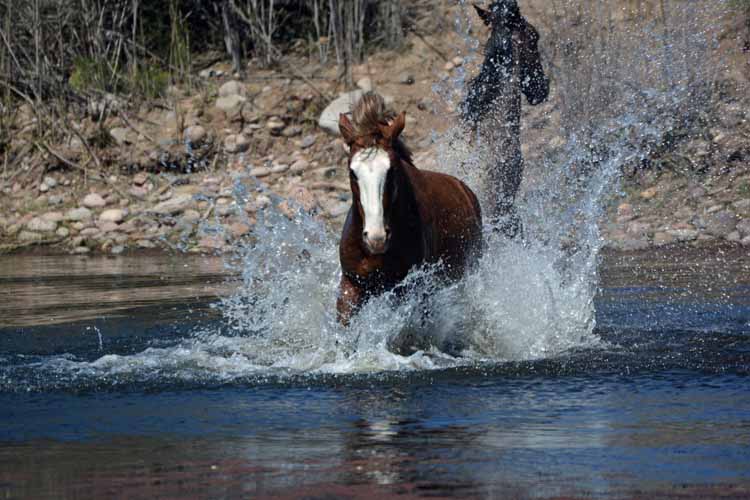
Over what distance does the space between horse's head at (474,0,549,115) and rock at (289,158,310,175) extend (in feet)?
20.3

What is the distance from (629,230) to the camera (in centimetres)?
1354

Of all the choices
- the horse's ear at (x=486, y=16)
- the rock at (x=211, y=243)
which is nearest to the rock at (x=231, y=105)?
the rock at (x=211, y=243)

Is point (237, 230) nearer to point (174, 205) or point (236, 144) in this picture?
point (174, 205)

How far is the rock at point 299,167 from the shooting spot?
16.6 metres

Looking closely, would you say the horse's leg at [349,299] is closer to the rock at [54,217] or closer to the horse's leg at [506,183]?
the horse's leg at [506,183]

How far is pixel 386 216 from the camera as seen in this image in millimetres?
6301

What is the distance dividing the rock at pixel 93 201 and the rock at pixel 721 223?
7.27 m

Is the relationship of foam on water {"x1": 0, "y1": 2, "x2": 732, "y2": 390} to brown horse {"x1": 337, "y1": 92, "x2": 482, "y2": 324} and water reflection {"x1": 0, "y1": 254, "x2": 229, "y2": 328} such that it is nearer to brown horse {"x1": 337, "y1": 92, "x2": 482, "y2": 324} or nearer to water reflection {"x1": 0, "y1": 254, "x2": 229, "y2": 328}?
brown horse {"x1": 337, "y1": 92, "x2": 482, "y2": 324}

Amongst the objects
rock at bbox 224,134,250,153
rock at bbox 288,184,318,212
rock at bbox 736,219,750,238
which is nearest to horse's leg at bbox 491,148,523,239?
rock at bbox 736,219,750,238

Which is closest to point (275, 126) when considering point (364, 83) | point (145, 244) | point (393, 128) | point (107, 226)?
point (364, 83)

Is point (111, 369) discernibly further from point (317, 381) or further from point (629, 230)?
point (629, 230)

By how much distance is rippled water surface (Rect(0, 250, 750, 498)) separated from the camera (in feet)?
14.1

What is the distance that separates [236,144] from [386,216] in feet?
36.4

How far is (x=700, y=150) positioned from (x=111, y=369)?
946 centimetres
